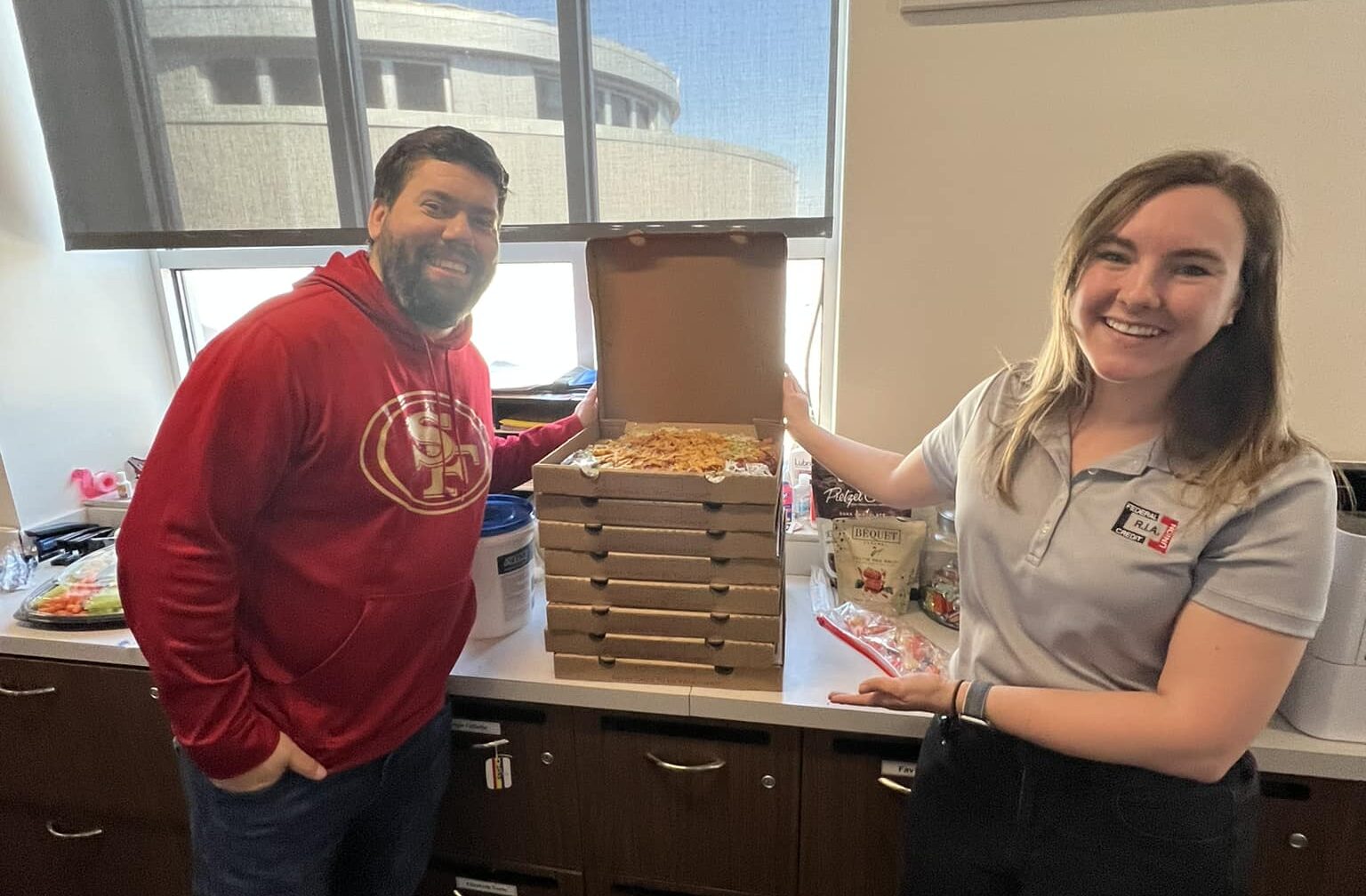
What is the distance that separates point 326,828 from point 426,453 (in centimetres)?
56

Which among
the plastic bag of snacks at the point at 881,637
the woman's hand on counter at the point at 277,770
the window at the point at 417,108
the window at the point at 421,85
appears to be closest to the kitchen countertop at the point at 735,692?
the plastic bag of snacks at the point at 881,637

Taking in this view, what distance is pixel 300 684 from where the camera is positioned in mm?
1045

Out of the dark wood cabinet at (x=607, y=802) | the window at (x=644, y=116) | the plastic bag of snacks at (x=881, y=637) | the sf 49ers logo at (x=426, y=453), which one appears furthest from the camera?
the window at (x=644, y=116)

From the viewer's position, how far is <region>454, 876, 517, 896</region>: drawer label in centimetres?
138

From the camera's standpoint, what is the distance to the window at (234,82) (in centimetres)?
172

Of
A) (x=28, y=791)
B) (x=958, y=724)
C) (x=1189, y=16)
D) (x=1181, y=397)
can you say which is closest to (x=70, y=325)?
(x=28, y=791)

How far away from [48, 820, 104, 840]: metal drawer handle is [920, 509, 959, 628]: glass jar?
1.72 metres

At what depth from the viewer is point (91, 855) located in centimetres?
153

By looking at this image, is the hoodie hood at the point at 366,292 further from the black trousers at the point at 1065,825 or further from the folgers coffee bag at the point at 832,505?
the black trousers at the point at 1065,825

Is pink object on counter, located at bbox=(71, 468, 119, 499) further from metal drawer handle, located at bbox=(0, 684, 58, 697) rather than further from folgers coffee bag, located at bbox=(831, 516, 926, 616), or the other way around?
folgers coffee bag, located at bbox=(831, 516, 926, 616)

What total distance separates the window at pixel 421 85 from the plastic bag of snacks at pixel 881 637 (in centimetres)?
137

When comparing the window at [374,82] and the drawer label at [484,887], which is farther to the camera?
the window at [374,82]

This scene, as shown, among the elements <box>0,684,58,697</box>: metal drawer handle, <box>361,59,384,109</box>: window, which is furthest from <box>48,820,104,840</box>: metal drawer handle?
<box>361,59,384,109</box>: window

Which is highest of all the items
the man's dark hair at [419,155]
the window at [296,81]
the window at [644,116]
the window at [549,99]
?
the window at [296,81]
